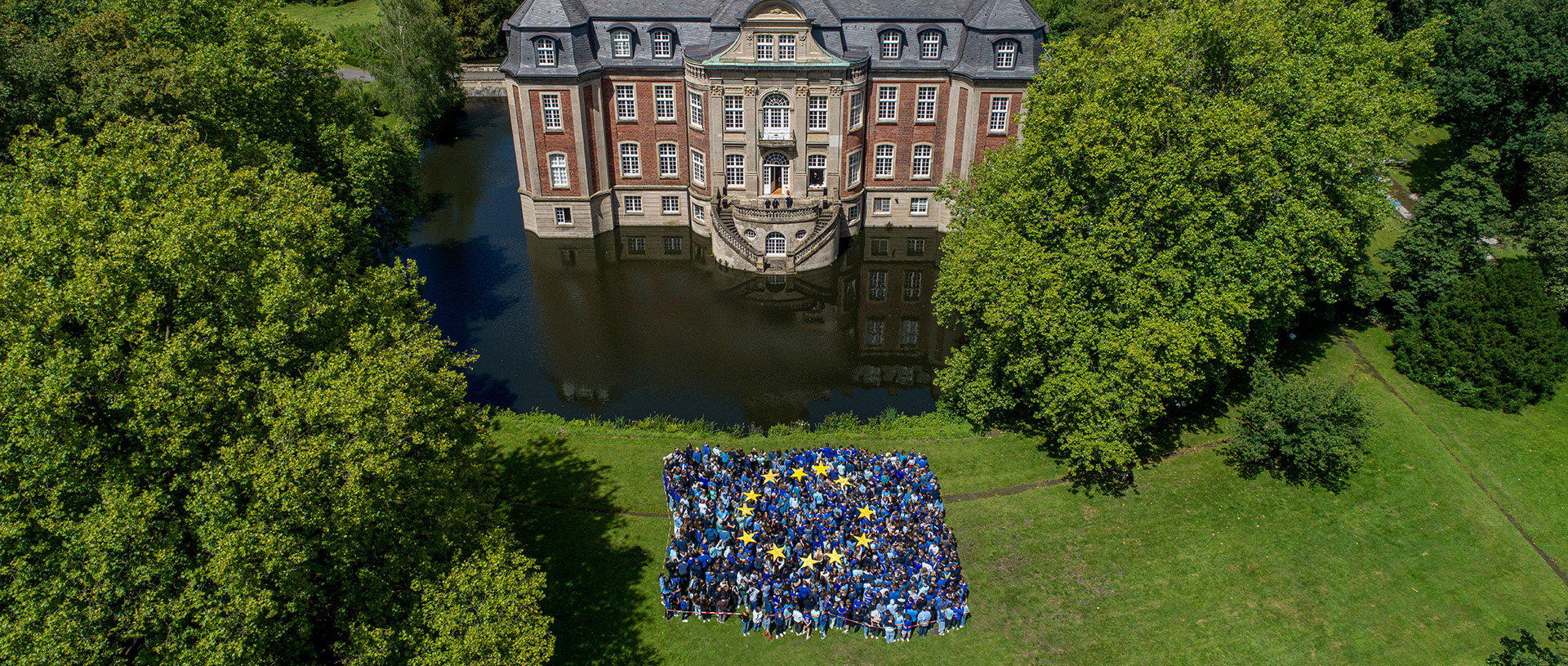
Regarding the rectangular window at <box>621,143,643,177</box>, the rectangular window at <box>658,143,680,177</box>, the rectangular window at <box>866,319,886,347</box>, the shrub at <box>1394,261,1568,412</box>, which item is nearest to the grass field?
the shrub at <box>1394,261,1568,412</box>

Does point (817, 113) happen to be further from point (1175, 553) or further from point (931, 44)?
point (1175, 553)

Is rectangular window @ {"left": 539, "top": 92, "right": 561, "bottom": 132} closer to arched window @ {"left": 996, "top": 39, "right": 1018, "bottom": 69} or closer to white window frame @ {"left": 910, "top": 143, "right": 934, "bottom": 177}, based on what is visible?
white window frame @ {"left": 910, "top": 143, "right": 934, "bottom": 177}

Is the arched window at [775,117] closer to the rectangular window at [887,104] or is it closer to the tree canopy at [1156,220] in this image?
Answer: the rectangular window at [887,104]

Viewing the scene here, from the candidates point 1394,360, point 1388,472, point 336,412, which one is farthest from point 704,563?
point 1394,360

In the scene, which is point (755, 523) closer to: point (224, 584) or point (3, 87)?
point (224, 584)

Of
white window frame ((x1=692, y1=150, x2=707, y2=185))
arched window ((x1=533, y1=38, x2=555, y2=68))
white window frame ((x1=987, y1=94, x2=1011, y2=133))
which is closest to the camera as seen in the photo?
arched window ((x1=533, y1=38, x2=555, y2=68))

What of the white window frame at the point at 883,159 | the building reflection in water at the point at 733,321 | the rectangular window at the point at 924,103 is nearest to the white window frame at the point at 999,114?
the rectangular window at the point at 924,103

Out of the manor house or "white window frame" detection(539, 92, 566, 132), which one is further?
"white window frame" detection(539, 92, 566, 132)
